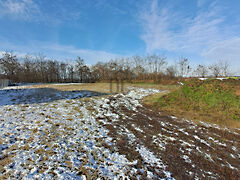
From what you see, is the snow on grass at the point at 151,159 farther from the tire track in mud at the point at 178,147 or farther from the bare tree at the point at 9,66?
the bare tree at the point at 9,66

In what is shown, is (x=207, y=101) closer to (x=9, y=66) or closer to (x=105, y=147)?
(x=105, y=147)

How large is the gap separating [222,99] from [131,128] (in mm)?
10106

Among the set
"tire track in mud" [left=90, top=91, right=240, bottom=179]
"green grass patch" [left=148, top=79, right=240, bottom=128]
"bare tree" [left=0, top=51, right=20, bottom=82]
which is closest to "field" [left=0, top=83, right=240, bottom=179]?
"tire track in mud" [left=90, top=91, right=240, bottom=179]

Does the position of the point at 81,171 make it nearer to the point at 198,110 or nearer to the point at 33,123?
the point at 33,123

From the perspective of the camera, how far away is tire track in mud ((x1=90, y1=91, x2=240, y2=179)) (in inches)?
144

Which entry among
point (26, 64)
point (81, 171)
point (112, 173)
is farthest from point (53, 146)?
point (26, 64)

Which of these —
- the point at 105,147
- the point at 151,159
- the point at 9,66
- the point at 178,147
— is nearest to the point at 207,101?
the point at 178,147

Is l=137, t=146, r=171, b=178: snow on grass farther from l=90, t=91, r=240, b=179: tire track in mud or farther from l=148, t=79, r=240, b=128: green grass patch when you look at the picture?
l=148, t=79, r=240, b=128: green grass patch

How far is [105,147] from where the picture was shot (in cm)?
429

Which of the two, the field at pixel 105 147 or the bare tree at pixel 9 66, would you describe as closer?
the field at pixel 105 147

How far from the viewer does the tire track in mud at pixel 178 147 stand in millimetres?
3670

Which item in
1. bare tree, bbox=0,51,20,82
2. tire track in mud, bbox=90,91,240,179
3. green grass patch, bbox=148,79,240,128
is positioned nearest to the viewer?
tire track in mud, bbox=90,91,240,179

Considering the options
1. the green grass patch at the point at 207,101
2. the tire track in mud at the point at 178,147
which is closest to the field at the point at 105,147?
the tire track in mud at the point at 178,147

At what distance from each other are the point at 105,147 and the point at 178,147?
126 inches
